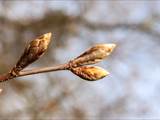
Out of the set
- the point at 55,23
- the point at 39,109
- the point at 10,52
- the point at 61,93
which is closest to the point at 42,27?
the point at 55,23

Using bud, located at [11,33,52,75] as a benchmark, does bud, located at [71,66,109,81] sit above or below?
below

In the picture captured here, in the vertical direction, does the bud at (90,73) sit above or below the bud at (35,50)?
below

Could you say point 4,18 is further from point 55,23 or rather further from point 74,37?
point 74,37

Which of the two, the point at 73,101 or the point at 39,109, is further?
the point at 73,101

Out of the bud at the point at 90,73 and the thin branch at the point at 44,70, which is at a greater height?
the thin branch at the point at 44,70
